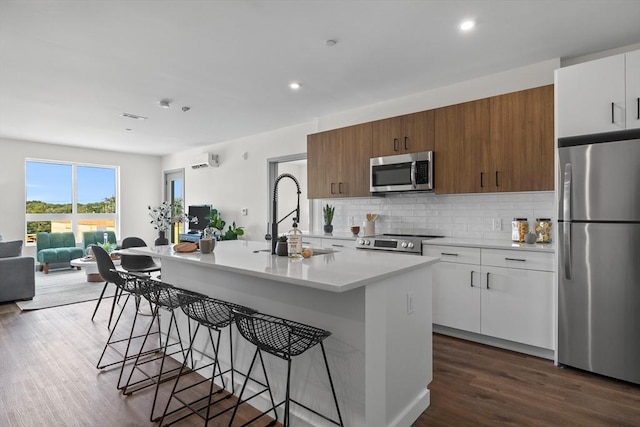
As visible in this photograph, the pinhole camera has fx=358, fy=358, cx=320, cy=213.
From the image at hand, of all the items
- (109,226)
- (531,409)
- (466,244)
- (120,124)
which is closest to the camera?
(531,409)

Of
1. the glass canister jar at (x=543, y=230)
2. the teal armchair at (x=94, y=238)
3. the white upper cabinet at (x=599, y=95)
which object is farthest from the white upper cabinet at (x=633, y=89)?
the teal armchair at (x=94, y=238)

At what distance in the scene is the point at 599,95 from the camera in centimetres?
269

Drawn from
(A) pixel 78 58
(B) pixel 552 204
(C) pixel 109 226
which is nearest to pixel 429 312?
(B) pixel 552 204

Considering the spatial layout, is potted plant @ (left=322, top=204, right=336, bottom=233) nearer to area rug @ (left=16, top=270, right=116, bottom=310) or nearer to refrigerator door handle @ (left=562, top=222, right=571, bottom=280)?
refrigerator door handle @ (left=562, top=222, right=571, bottom=280)

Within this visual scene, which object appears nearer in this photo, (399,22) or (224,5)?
(224,5)

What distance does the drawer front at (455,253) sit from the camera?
3285 millimetres

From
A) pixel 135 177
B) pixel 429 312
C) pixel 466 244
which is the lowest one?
pixel 429 312

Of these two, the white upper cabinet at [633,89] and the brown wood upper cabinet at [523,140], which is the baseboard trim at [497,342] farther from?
the white upper cabinet at [633,89]

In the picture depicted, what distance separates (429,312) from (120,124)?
18.1ft

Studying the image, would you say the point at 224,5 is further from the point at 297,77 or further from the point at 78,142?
the point at 78,142

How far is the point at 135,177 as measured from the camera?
861 centimetres

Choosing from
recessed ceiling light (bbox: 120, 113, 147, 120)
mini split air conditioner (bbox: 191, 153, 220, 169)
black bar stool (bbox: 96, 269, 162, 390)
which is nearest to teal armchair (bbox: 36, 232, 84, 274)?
mini split air conditioner (bbox: 191, 153, 220, 169)

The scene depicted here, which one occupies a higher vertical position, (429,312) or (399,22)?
(399,22)

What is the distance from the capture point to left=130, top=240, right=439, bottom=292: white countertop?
1.64m
